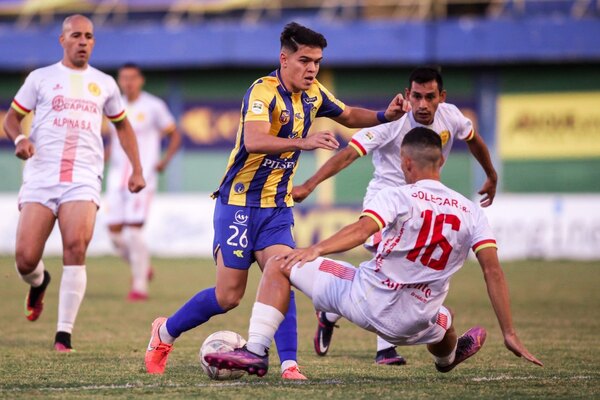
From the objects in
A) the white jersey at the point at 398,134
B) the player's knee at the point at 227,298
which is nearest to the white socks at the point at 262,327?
the player's knee at the point at 227,298

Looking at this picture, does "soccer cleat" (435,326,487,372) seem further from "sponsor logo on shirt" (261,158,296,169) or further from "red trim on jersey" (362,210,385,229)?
"sponsor logo on shirt" (261,158,296,169)

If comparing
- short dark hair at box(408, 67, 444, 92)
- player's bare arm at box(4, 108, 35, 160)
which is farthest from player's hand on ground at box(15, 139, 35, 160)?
short dark hair at box(408, 67, 444, 92)

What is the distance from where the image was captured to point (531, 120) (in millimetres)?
24703

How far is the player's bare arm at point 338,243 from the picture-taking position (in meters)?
5.82

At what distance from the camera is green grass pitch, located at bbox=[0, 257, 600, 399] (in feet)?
20.4

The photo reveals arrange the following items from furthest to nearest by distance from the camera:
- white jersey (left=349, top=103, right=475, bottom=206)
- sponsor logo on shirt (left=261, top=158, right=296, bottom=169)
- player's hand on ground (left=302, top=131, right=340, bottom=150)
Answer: white jersey (left=349, top=103, right=475, bottom=206) → sponsor logo on shirt (left=261, top=158, right=296, bottom=169) → player's hand on ground (left=302, top=131, right=340, bottom=150)

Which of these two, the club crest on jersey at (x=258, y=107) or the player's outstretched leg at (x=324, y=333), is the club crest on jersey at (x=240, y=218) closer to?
the club crest on jersey at (x=258, y=107)

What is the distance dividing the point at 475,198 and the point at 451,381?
16.8 m

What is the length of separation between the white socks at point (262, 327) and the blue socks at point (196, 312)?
2.44ft

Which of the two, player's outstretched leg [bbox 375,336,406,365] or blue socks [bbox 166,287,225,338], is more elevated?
blue socks [bbox 166,287,225,338]

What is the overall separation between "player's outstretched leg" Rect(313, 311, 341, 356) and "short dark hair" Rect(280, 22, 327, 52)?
235cm

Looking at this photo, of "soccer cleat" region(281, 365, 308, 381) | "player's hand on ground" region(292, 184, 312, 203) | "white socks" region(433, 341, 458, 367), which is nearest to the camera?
"soccer cleat" region(281, 365, 308, 381)

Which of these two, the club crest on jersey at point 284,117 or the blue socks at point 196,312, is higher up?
the club crest on jersey at point 284,117

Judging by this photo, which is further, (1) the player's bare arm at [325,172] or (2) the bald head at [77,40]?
(2) the bald head at [77,40]
